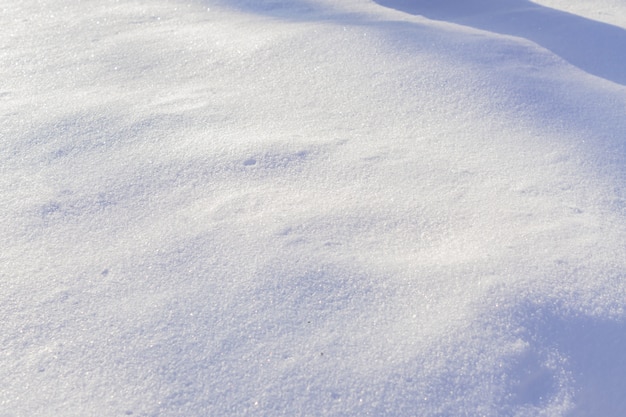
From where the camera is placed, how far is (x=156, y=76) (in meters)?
2.56

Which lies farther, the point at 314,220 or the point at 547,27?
the point at 547,27

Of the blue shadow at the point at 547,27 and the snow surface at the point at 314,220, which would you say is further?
the blue shadow at the point at 547,27

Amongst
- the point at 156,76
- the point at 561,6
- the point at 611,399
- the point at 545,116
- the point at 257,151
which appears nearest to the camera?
the point at 611,399

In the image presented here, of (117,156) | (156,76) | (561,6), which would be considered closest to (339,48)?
(156,76)

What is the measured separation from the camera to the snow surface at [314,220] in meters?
1.46

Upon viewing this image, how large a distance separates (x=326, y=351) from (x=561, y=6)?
2321 millimetres

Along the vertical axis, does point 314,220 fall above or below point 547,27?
below

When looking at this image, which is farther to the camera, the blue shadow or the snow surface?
the blue shadow

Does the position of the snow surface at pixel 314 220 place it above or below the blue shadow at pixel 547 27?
below

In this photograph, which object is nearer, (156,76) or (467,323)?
(467,323)

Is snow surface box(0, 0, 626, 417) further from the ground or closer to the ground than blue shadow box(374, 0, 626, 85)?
closer to the ground

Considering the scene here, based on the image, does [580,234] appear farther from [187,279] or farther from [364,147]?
[187,279]

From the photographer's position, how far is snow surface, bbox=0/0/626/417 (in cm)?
146

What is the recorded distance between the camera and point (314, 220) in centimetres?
183
